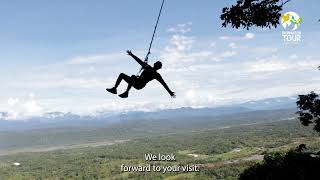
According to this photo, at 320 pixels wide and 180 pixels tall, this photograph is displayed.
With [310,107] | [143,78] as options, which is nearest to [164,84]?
[143,78]

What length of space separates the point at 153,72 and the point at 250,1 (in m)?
4.52

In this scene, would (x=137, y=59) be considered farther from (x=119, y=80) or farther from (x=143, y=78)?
(x=119, y=80)

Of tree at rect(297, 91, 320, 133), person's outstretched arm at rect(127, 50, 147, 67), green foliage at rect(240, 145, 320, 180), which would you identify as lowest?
green foliage at rect(240, 145, 320, 180)

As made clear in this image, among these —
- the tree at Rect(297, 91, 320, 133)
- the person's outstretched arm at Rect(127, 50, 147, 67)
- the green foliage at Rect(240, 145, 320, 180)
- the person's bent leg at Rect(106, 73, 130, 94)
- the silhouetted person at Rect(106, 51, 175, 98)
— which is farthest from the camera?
the tree at Rect(297, 91, 320, 133)

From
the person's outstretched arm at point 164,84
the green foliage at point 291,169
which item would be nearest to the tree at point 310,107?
the green foliage at point 291,169

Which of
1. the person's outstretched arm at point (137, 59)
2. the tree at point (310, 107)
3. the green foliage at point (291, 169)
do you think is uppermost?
the person's outstretched arm at point (137, 59)

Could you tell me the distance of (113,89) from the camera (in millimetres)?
15484

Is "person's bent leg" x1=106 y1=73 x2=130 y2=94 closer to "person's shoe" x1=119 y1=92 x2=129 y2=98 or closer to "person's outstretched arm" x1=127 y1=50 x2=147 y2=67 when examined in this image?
"person's shoe" x1=119 y1=92 x2=129 y2=98

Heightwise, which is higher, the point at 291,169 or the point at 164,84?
the point at 164,84

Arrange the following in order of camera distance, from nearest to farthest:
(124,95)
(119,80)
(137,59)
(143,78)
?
1. (137,59)
2. (124,95)
3. (143,78)
4. (119,80)

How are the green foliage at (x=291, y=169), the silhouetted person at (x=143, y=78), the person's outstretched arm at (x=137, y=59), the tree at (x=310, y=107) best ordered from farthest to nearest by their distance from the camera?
the tree at (x=310, y=107), the green foliage at (x=291, y=169), the silhouetted person at (x=143, y=78), the person's outstretched arm at (x=137, y=59)

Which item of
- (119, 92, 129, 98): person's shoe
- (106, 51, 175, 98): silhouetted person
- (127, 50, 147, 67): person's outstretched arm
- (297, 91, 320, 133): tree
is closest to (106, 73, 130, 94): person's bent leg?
(106, 51, 175, 98): silhouetted person

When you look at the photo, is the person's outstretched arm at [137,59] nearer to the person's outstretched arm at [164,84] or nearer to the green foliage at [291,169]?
the person's outstretched arm at [164,84]

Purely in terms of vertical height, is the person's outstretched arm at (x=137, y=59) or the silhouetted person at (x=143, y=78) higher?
the person's outstretched arm at (x=137, y=59)
